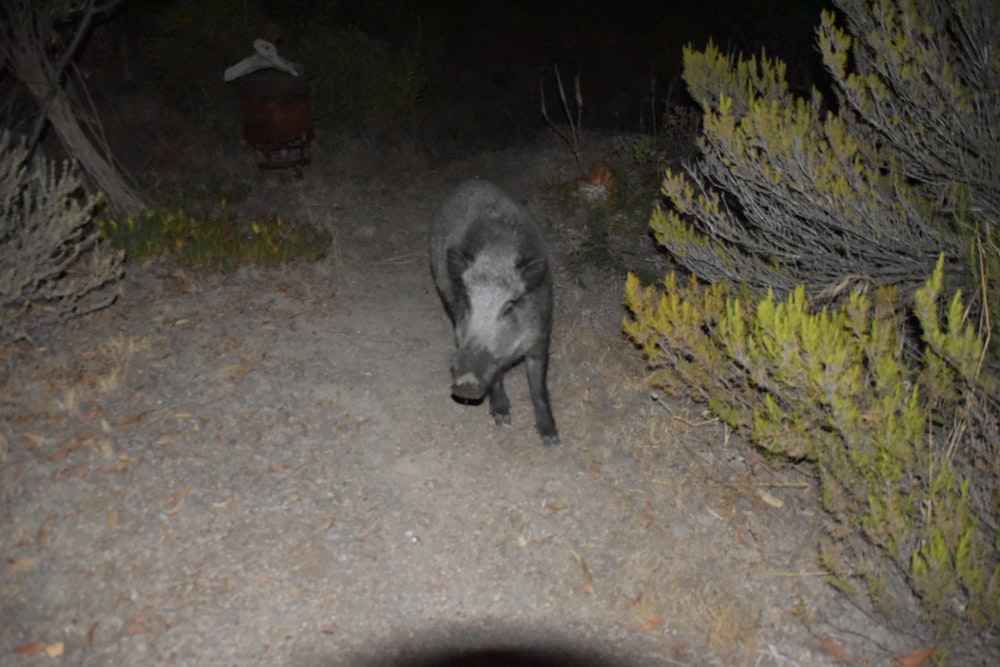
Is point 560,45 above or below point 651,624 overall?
below

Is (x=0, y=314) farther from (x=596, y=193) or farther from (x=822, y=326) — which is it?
(x=596, y=193)

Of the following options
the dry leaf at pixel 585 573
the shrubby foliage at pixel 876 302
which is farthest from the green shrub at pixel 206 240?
the dry leaf at pixel 585 573

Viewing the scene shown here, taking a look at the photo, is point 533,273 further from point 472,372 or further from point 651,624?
point 651,624

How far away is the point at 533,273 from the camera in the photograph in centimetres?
446

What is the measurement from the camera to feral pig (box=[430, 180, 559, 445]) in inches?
166

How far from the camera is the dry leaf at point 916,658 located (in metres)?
3.25

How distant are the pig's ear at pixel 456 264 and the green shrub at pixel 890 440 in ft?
5.24

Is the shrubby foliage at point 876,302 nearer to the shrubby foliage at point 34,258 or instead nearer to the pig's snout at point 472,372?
the pig's snout at point 472,372

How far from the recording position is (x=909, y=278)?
4246mm

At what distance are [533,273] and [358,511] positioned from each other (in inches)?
67.5

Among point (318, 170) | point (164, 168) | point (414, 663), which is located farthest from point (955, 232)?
point (164, 168)

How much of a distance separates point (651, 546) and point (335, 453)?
1.88m

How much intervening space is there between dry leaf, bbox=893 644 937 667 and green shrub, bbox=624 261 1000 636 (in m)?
0.10

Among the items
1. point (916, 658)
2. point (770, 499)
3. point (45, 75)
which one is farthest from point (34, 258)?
point (916, 658)
